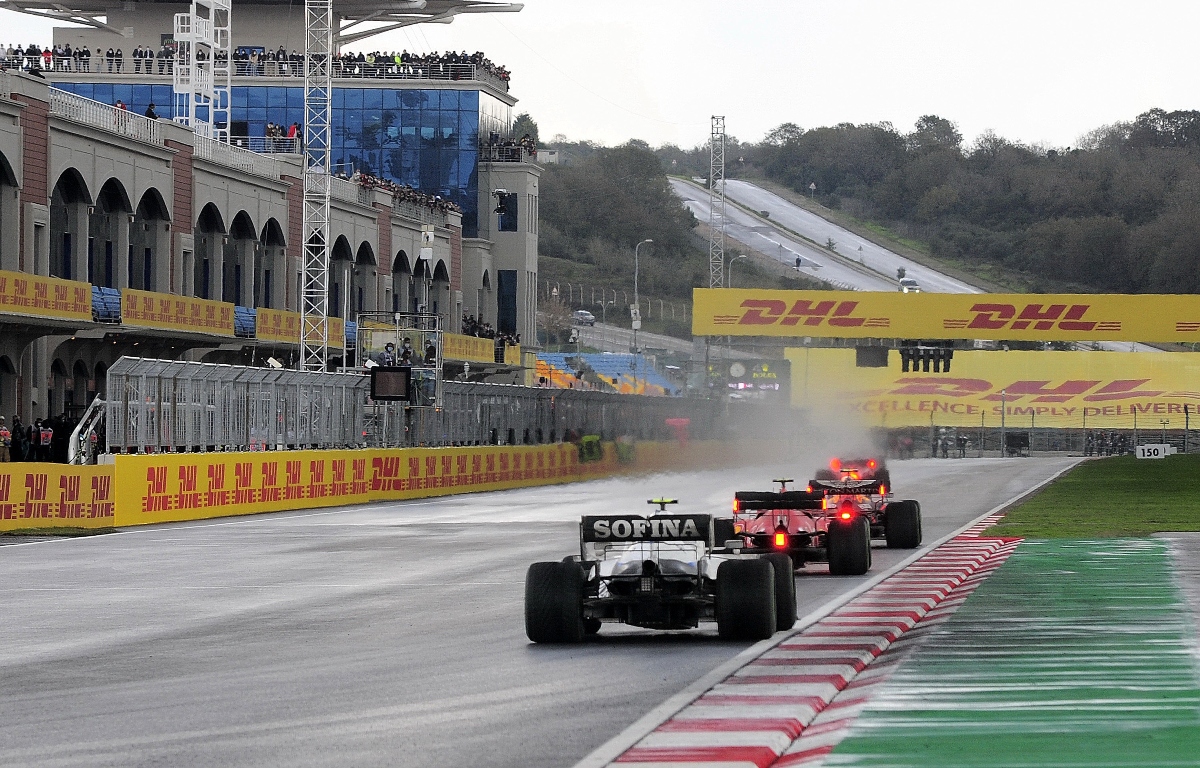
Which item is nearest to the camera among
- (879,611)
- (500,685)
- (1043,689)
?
(1043,689)

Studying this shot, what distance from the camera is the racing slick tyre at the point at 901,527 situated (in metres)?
25.5

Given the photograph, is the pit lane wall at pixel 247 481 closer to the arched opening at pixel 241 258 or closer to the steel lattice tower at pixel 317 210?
the steel lattice tower at pixel 317 210

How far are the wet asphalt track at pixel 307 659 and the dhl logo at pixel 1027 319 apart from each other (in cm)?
4658

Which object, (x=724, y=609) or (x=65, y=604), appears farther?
(x=65, y=604)

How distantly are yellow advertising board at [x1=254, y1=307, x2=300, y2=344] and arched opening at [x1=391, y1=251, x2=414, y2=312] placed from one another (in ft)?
62.6

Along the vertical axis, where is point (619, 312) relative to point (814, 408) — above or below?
above

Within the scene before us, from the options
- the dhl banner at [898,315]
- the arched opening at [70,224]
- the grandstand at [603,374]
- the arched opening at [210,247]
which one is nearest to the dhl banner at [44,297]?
the arched opening at [70,224]

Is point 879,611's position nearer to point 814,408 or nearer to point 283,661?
point 283,661

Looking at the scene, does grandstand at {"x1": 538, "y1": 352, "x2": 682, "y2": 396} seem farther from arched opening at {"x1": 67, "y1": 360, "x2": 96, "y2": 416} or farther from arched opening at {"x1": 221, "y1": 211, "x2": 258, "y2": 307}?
arched opening at {"x1": 67, "y1": 360, "x2": 96, "y2": 416}

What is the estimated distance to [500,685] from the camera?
452 inches

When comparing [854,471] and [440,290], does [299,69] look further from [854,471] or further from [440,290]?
[854,471]

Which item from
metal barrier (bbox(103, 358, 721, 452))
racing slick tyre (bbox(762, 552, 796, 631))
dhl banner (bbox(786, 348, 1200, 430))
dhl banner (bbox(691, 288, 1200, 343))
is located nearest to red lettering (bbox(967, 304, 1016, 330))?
dhl banner (bbox(691, 288, 1200, 343))

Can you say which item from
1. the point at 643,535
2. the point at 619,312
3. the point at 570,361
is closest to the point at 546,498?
the point at 643,535

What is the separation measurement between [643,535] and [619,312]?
169 m
